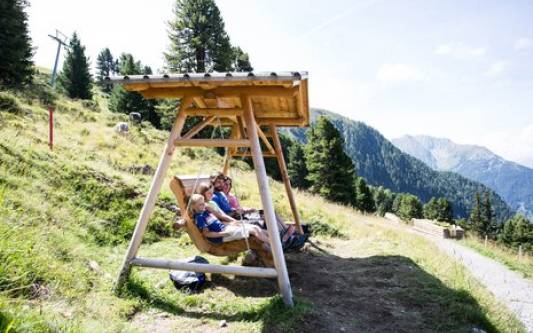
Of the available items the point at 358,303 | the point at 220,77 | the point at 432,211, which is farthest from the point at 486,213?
the point at 220,77

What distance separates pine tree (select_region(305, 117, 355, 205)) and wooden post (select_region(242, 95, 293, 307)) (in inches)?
→ 1219

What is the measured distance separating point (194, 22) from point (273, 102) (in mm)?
22846

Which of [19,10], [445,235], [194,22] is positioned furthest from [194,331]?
[19,10]

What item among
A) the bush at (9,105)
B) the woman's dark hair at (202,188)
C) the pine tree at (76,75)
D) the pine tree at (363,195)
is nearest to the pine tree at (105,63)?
the pine tree at (76,75)

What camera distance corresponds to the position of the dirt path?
7.31m

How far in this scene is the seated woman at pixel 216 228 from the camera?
17.3 ft

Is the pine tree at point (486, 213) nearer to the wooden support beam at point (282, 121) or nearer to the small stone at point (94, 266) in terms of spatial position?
the wooden support beam at point (282, 121)

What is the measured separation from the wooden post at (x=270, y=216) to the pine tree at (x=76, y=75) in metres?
37.9

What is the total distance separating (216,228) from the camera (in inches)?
213

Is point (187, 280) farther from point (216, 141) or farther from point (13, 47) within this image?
point (13, 47)

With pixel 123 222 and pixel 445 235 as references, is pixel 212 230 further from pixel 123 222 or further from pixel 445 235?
pixel 445 235

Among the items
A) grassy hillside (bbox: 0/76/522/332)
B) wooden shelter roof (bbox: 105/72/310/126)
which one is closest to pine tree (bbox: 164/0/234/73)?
grassy hillside (bbox: 0/76/522/332)

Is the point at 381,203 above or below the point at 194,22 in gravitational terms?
below

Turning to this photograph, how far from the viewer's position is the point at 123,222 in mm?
6840
